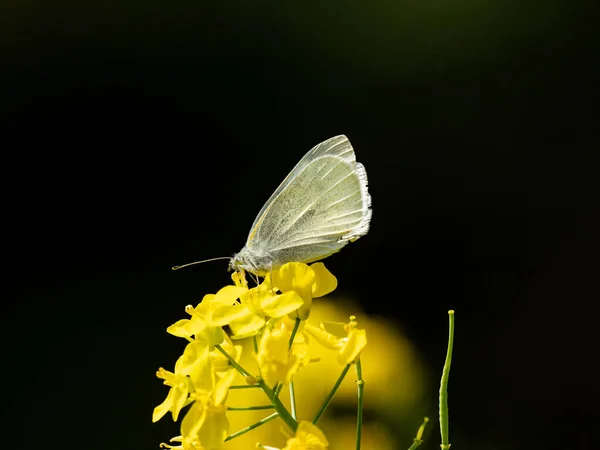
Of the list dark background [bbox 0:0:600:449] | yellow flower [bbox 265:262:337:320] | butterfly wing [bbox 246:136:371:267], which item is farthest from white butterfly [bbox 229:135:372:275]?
dark background [bbox 0:0:600:449]

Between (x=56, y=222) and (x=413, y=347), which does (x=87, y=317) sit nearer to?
(x=56, y=222)

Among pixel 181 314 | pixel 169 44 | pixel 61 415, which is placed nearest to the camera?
pixel 61 415

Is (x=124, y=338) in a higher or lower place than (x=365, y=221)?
lower

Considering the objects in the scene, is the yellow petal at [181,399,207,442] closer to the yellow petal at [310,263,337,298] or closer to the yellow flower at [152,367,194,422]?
the yellow flower at [152,367,194,422]

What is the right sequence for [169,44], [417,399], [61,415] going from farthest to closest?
[169,44] < [61,415] < [417,399]

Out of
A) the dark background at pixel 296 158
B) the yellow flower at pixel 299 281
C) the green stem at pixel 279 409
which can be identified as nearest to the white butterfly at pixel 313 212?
the yellow flower at pixel 299 281

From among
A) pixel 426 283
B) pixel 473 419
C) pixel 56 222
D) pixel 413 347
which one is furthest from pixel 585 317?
pixel 56 222

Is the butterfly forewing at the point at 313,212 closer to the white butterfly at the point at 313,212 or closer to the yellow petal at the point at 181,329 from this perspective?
the white butterfly at the point at 313,212

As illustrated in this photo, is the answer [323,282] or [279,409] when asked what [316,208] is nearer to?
[323,282]
